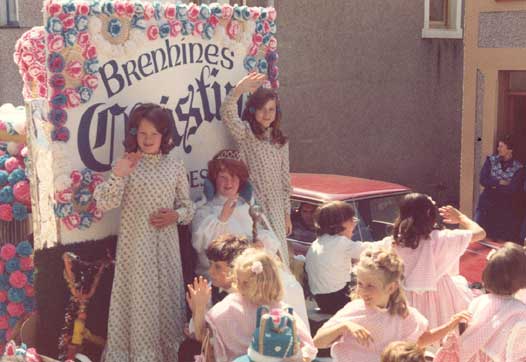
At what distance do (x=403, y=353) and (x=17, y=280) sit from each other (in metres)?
2.96

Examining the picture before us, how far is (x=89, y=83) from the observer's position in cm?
517

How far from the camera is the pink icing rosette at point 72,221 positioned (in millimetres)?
5156

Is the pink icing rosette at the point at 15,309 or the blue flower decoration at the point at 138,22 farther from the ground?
the blue flower decoration at the point at 138,22

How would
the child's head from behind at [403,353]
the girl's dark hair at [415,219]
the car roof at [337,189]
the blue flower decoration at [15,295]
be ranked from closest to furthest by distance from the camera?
1. the child's head from behind at [403,353]
2. the girl's dark hair at [415,219]
3. the blue flower decoration at [15,295]
4. the car roof at [337,189]

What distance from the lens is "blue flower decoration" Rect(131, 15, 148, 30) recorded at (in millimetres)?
5371

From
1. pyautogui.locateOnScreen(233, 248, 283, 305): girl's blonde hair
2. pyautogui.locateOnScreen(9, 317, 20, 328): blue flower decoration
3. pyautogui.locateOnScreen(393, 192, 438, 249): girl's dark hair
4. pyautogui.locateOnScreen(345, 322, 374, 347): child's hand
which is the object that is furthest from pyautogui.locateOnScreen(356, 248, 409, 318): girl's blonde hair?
pyautogui.locateOnScreen(9, 317, 20, 328): blue flower decoration

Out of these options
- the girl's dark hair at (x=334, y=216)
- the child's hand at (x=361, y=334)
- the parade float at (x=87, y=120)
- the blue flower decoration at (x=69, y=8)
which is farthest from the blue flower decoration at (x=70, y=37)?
the child's hand at (x=361, y=334)

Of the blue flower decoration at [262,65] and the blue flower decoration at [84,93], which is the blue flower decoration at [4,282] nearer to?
the blue flower decoration at [84,93]

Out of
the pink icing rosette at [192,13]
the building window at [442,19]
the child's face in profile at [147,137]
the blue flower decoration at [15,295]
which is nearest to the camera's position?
the child's face in profile at [147,137]

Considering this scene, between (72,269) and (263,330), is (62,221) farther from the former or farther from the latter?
(263,330)

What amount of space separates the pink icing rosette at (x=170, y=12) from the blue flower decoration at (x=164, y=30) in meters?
0.06

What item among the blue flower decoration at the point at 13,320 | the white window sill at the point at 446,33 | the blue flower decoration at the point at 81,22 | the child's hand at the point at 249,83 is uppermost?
the white window sill at the point at 446,33

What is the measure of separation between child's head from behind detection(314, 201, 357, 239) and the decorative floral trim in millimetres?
1611

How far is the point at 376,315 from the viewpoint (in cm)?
430
